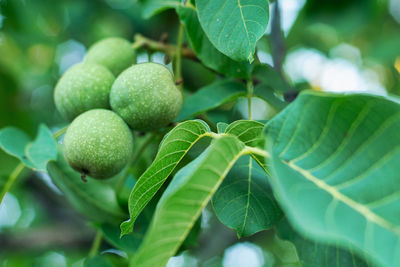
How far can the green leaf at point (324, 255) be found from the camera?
927mm

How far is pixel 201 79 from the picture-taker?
2145 millimetres

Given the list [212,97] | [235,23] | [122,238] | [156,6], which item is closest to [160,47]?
[156,6]

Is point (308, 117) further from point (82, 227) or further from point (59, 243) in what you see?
point (82, 227)

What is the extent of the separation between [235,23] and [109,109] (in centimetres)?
50

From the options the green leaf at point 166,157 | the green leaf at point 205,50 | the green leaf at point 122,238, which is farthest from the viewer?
the green leaf at point 122,238

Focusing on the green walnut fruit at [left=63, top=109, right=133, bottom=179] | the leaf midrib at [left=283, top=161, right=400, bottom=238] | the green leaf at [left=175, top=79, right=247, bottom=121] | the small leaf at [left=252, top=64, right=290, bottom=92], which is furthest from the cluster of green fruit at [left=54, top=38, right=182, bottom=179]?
the leaf midrib at [left=283, top=161, right=400, bottom=238]

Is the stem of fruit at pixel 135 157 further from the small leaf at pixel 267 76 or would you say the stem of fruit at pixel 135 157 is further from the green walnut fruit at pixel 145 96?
the small leaf at pixel 267 76

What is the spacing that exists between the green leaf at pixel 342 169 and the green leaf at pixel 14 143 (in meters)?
0.81

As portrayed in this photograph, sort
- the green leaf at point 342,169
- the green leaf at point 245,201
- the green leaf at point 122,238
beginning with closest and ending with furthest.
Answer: the green leaf at point 342,169 → the green leaf at point 245,201 → the green leaf at point 122,238

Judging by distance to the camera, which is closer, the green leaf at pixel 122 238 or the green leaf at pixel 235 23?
the green leaf at pixel 235 23

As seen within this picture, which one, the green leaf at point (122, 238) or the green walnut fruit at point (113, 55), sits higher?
the green walnut fruit at point (113, 55)

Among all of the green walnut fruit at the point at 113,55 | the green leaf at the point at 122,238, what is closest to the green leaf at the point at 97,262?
the green leaf at the point at 122,238

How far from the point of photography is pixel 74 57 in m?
2.91

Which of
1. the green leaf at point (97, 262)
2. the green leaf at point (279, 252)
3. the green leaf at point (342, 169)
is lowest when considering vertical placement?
the green leaf at point (279, 252)
